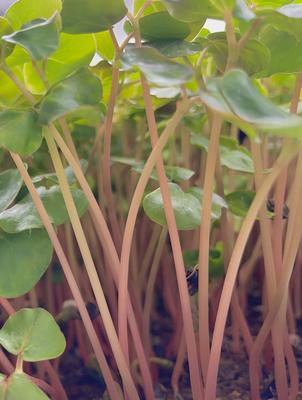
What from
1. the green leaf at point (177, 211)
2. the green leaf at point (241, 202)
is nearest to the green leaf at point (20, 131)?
the green leaf at point (177, 211)

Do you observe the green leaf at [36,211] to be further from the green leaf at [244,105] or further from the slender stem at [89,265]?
the green leaf at [244,105]

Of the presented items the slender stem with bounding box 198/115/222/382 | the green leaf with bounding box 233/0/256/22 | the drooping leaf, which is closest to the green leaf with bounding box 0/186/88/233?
the drooping leaf

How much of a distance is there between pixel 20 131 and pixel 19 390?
20 cm

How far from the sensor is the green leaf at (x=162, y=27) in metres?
0.49

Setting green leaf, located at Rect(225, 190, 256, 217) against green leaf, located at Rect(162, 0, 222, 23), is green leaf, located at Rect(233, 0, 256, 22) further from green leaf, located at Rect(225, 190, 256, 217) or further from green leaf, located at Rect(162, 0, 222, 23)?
green leaf, located at Rect(225, 190, 256, 217)

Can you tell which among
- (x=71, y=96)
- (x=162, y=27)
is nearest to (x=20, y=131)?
(x=71, y=96)

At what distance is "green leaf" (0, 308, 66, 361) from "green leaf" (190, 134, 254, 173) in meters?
0.31

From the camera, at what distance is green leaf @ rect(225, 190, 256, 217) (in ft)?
2.01

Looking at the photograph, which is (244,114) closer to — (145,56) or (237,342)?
(145,56)

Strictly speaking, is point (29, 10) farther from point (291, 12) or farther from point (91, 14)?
point (291, 12)

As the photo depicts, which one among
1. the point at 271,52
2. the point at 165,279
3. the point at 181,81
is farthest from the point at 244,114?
the point at 165,279

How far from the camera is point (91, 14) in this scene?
0.47 meters

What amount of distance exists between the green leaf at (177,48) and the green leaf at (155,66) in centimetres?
4

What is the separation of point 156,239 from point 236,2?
0.43 metres
